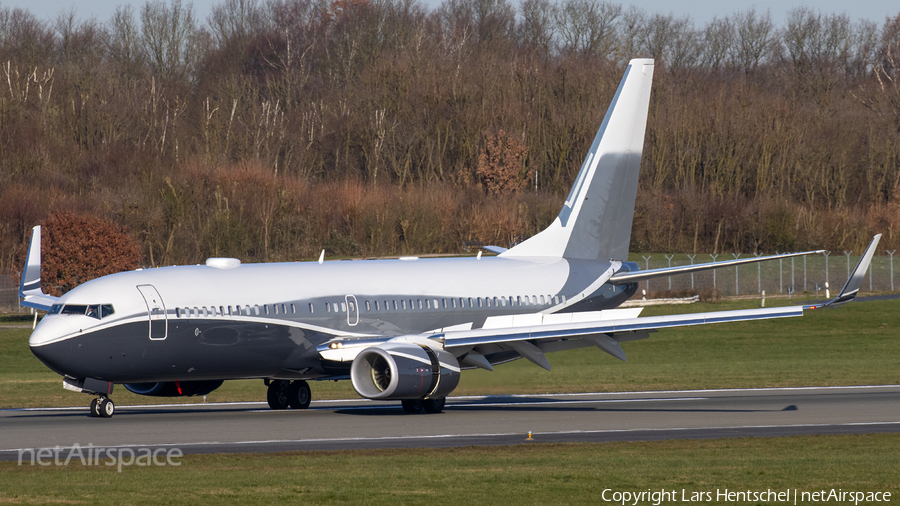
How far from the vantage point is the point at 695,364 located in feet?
174

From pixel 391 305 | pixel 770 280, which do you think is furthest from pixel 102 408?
pixel 770 280

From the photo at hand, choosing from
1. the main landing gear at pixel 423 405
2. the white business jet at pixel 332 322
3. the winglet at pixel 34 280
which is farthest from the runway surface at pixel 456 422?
the winglet at pixel 34 280

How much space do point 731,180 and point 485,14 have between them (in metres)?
49.9

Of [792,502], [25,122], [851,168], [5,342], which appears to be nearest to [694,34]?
[851,168]

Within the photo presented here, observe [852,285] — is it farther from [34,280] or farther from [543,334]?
[34,280]

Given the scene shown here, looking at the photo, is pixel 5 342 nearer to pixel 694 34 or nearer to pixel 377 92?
pixel 377 92

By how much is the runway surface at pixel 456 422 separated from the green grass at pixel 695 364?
245 cm

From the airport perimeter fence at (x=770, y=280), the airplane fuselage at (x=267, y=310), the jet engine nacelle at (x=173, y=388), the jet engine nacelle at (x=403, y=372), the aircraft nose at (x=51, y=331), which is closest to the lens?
the aircraft nose at (x=51, y=331)

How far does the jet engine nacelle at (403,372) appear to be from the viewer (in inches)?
1138

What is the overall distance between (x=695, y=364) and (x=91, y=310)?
31.9m

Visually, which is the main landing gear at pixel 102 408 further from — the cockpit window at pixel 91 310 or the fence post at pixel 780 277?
the fence post at pixel 780 277

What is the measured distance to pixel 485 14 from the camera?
141500 millimetres

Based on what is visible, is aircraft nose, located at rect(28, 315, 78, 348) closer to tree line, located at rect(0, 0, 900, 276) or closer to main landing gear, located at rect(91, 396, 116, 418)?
main landing gear, located at rect(91, 396, 116, 418)

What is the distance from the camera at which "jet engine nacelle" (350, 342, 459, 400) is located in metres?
28.9
